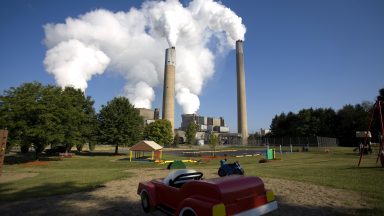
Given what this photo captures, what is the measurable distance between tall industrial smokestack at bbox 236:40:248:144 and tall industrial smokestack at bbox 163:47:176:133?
26.6m

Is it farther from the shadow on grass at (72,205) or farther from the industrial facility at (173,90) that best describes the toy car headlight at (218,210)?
the industrial facility at (173,90)

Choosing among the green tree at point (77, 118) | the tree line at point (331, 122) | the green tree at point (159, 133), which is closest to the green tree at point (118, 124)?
the green tree at point (77, 118)

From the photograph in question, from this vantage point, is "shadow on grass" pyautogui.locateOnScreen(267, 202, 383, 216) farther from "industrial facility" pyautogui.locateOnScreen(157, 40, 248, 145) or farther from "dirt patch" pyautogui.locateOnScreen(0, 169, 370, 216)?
"industrial facility" pyautogui.locateOnScreen(157, 40, 248, 145)

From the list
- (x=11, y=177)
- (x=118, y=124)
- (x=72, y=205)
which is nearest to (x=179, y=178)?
(x=72, y=205)

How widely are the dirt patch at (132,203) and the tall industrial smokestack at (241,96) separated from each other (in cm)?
9663

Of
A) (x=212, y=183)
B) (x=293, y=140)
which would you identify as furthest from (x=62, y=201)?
(x=293, y=140)

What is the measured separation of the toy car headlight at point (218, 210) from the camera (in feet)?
17.0

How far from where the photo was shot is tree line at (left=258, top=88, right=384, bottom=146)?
3135 inches

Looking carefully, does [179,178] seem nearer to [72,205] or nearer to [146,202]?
[146,202]

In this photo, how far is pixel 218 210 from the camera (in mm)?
5234

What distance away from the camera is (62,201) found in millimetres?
10000

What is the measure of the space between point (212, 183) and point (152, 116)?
541 ft

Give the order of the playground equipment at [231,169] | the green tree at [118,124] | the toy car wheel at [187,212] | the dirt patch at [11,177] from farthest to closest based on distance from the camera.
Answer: the green tree at [118,124]
the dirt patch at [11,177]
the playground equipment at [231,169]
the toy car wheel at [187,212]

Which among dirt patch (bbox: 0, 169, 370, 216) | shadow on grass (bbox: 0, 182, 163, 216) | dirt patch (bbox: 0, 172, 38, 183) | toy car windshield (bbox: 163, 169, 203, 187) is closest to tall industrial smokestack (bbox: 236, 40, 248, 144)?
dirt patch (bbox: 0, 172, 38, 183)
